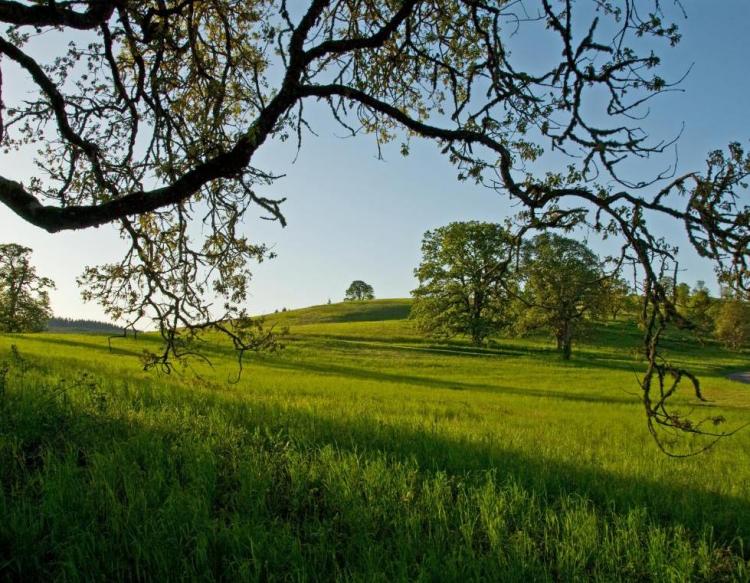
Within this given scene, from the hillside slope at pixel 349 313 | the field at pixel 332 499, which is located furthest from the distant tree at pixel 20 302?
the field at pixel 332 499

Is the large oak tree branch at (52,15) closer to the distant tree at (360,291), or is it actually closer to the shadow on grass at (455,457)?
the shadow on grass at (455,457)

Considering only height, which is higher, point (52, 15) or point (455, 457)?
point (52, 15)

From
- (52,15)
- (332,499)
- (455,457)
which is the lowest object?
(455,457)

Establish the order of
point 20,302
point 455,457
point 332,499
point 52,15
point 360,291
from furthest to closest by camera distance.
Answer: point 360,291, point 20,302, point 455,457, point 52,15, point 332,499

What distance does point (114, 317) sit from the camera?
7.21 metres

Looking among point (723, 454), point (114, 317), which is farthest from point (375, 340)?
point (114, 317)

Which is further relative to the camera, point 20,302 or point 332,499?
point 20,302

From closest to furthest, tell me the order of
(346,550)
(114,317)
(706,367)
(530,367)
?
(346,550) < (114,317) < (530,367) < (706,367)

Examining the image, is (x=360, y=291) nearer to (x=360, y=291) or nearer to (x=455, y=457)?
(x=360, y=291)

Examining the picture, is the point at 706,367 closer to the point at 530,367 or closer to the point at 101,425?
the point at 530,367

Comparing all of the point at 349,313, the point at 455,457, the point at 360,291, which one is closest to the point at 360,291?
the point at 360,291

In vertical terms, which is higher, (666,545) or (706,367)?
(666,545)

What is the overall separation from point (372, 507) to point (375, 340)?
50.8 metres

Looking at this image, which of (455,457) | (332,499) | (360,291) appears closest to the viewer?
(332,499)
